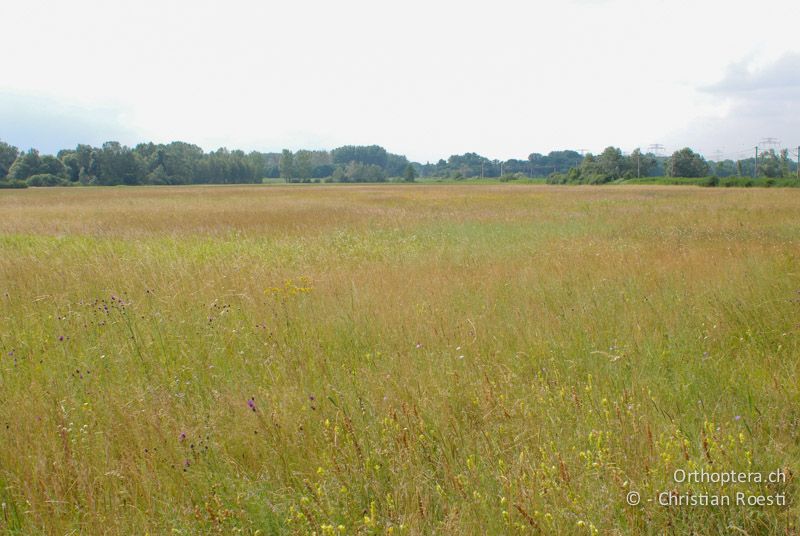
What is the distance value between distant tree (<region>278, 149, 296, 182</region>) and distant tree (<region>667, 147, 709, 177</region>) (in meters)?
101

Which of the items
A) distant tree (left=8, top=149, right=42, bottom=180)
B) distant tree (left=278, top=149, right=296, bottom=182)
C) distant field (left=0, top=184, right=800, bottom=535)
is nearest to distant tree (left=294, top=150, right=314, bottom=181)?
distant tree (left=278, top=149, right=296, bottom=182)

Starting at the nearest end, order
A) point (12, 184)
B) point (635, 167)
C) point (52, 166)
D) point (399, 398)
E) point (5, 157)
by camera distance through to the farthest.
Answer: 1. point (399, 398)
2. point (12, 184)
3. point (52, 166)
4. point (5, 157)
5. point (635, 167)

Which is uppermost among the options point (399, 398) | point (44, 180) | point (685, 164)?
point (685, 164)

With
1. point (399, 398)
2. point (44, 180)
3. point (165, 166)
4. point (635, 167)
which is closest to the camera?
point (399, 398)

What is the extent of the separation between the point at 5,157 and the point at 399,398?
119970 millimetres

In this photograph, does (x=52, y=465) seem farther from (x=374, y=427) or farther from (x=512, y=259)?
(x=512, y=259)

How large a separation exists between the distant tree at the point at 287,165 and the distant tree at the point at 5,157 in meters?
68.7

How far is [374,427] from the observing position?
10.9 ft

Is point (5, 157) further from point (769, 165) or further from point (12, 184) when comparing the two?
point (769, 165)

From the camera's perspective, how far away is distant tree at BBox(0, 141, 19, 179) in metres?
95.4

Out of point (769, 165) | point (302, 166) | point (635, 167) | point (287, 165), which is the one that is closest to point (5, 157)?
point (287, 165)

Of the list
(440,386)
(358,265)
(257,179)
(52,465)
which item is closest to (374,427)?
(440,386)

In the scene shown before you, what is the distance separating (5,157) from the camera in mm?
96750

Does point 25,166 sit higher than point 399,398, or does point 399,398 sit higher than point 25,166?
point 25,166
